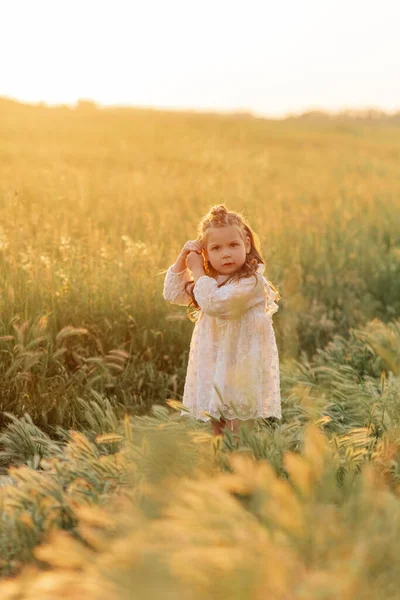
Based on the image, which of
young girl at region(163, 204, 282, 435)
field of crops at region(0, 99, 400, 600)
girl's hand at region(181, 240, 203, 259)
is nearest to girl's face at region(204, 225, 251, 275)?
young girl at region(163, 204, 282, 435)

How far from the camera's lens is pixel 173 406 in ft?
12.7

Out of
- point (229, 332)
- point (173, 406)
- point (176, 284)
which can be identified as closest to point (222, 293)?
point (229, 332)

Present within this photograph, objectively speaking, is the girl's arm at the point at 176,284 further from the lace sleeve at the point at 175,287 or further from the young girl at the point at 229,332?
the young girl at the point at 229,332

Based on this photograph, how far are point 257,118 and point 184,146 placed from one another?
17.9 metres

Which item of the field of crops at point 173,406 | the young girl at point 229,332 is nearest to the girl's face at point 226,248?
the young girl at point 229,332

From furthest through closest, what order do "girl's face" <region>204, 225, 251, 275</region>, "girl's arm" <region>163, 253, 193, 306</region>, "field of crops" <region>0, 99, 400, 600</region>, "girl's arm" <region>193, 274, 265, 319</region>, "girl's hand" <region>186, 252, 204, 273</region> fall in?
"girl's arm" <region>163, 253, 193, 306</region>
"girl's hand" <region>186, 252, 204, 273</region>
"girl's face" <region>204, 225, 251, 275</region>
"girl's arm" <region>193, 274, 265, 319</region>
"field of crops" <region>0, 99, 400, 600</region>

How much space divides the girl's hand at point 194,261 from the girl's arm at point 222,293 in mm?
136

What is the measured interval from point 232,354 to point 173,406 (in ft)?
1.82

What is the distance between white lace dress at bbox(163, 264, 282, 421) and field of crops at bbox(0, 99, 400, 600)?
0.15 m

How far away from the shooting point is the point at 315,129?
109ft

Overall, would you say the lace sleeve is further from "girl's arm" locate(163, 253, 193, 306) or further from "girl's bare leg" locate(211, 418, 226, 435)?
"girl's bare leg" locate(211, 418, 226, 435)

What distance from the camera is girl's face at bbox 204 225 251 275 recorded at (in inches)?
169

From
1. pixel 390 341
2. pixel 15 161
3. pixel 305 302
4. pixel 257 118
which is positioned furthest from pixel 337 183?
pixel 257 118

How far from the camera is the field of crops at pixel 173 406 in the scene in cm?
240
